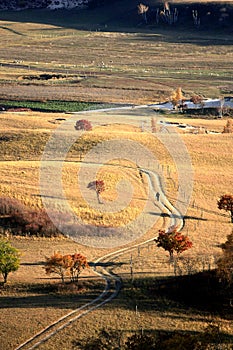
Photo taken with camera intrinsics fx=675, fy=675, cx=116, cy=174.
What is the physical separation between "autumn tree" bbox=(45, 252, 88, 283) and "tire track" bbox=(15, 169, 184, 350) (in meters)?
2.22

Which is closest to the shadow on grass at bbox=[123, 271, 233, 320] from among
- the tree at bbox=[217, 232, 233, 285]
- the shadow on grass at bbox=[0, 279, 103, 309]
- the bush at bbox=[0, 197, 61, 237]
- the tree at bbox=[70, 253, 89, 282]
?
the tree at bbox=[217, 232, 233, 285]

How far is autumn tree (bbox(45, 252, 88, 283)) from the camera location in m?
49.9

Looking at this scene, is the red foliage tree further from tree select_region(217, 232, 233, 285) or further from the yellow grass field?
tree select_region(217, 232, 233, 285)

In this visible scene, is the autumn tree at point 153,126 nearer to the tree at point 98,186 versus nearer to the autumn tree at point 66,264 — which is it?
the tree at point 98,186

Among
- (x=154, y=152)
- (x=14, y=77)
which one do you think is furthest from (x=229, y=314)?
(x=14, y=77)

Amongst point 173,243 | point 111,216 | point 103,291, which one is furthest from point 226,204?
point 103,291

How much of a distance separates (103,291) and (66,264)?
3434 millimetres

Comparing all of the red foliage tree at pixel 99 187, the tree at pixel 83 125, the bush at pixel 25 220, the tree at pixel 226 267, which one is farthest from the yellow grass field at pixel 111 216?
the tree at pixel 226 267

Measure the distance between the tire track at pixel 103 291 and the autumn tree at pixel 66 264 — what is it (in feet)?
Answer: 7.28

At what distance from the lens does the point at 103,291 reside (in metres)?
48.8

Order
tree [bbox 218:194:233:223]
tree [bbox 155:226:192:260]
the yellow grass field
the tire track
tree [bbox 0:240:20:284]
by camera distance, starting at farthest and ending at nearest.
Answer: tree [bbox 218:194:233:223] → tree [bbox 155:226:192:260] → tree [bbox 0:240:20:284] → the yellow grass field → the tire track

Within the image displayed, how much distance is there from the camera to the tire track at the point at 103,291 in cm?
4141

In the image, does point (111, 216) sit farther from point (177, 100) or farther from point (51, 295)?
point (177, 100)

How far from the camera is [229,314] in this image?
46.1 m
